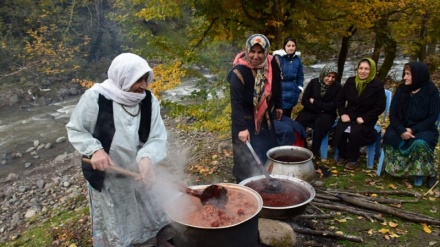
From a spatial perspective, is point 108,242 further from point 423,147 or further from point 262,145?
point 423,147

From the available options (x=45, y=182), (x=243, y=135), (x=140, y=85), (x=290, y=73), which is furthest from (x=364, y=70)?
(x=45, y=182)

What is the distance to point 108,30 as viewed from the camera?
25.9 metres

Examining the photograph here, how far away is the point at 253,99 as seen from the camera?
460 cm

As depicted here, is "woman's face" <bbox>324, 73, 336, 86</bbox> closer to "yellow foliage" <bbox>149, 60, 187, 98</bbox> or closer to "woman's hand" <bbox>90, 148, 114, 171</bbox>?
"yellow foliage" <bbox>149, 60, 187, 98</bbox>

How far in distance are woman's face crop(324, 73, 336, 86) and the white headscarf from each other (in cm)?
432

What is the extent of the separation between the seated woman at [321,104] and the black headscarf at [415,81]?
3.90 ft

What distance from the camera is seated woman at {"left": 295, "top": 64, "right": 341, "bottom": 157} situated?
6.41m

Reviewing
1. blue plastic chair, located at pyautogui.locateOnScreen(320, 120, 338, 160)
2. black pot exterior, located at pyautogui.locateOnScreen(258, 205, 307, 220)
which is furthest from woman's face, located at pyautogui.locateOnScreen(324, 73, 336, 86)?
black pot exterior, located at pyautogui.locateOnScreen(258, 205, 307, 220)

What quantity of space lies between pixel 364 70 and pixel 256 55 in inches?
103

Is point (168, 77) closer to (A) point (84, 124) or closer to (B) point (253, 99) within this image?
(B) point (253, 99)

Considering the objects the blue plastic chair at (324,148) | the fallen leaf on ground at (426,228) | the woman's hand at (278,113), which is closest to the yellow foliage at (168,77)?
the woman's hand at (278,113)

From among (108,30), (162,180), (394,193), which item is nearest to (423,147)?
(394,193)

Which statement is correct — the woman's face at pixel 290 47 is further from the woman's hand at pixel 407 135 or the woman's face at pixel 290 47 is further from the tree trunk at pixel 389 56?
the tree trunk at pixel 389 56

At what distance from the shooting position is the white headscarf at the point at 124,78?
297 cm
